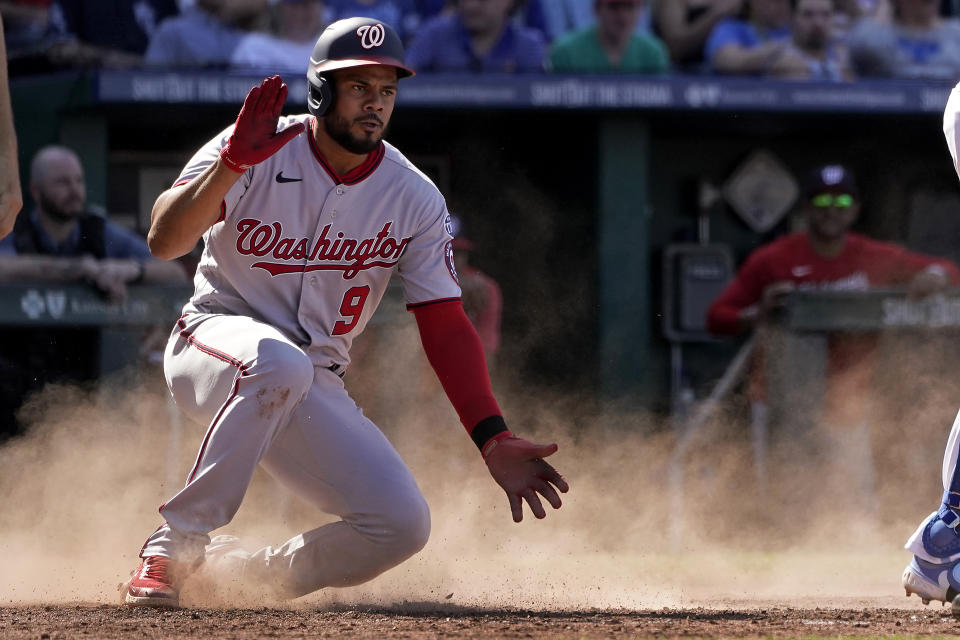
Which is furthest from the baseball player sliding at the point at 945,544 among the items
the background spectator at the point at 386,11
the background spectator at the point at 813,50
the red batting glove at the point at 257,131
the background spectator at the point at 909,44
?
the background spectator at the point at 909,44

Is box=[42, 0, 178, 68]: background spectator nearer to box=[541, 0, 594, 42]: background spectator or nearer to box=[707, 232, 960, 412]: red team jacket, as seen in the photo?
box=[541, 0, 594, 42]: background spectator

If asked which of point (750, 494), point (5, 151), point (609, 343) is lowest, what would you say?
point (750, 494)

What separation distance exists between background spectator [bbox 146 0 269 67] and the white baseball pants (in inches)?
167

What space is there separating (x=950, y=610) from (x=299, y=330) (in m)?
2.05

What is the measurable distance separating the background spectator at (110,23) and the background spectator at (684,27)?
9.99 ft

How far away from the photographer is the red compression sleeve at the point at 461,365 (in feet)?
13.5

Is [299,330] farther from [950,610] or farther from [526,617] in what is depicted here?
[950,610]

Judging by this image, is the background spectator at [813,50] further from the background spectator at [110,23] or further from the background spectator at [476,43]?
the background spectator at [110,23]

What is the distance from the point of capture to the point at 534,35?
8.73 metres

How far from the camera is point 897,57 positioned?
911cm

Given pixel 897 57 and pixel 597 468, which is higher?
pixel 897 57

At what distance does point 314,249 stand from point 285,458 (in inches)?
24.1

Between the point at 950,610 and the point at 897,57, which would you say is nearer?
the point at 950,610

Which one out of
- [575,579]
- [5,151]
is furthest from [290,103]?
[5,151]
